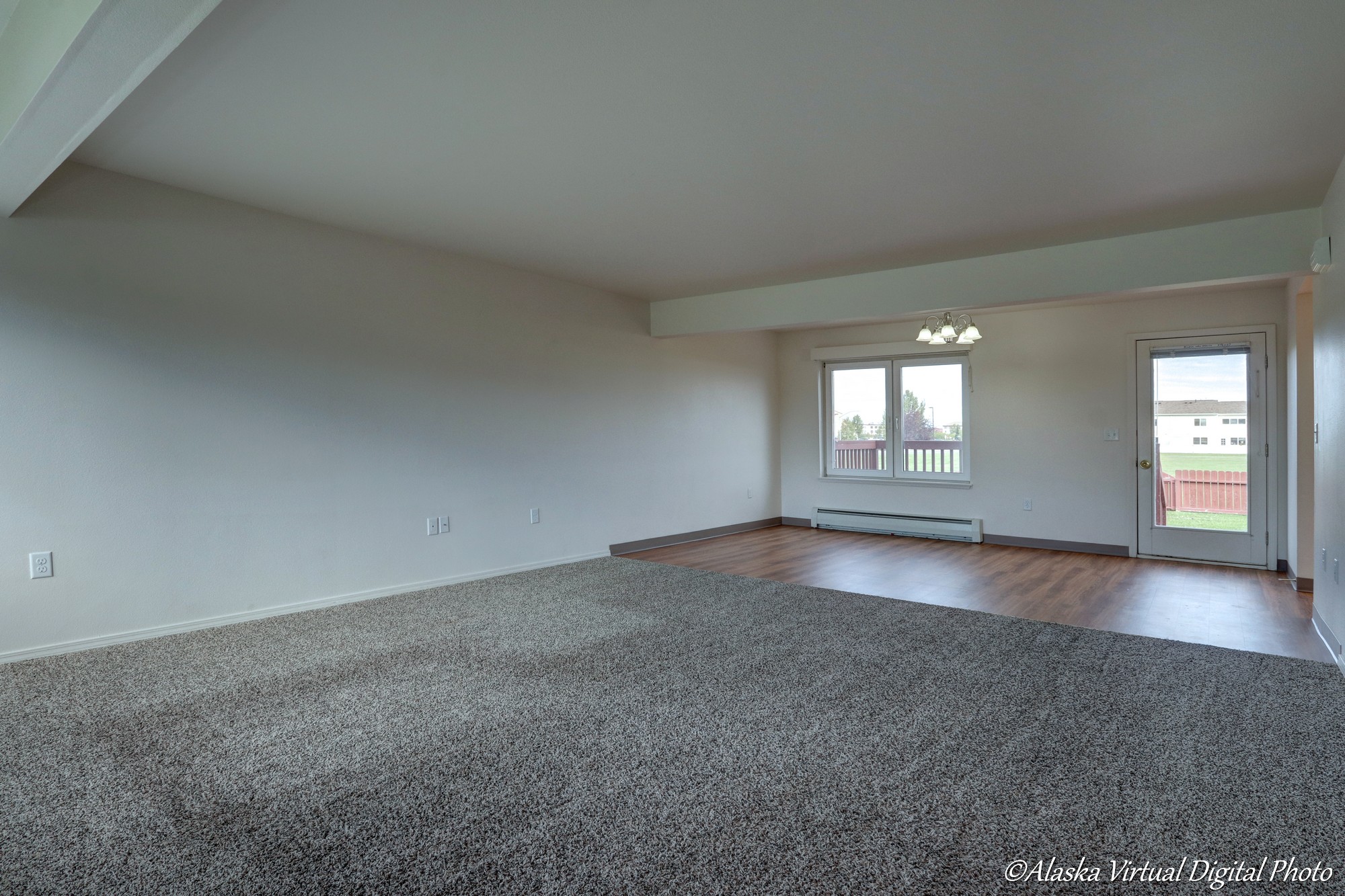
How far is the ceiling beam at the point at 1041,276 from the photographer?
4016 mm

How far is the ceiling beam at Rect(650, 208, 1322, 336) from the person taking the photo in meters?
4.02

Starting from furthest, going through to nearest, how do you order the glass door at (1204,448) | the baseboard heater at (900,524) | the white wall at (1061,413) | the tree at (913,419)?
the tree at (913,419)
the baseboard heater at (900,524)
the white wall at (1061,413)
the glass door at (1204,448)

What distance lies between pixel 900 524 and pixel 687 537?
7.35ft

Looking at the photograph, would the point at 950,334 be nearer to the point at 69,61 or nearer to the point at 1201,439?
the point at 1201,439

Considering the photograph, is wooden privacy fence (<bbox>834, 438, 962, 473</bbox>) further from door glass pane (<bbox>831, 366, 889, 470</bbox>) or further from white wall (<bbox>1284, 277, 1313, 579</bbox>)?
white wall (<bbox>1284, 277, 1313, 579</bbox>)

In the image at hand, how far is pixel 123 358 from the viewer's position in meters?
3.64

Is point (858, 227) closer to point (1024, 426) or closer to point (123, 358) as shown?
point (1024, 426)

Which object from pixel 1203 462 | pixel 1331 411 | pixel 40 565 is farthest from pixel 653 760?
pixel 1203 462

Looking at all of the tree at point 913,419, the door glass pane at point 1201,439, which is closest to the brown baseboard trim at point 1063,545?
the door glass pane at point 1201,439

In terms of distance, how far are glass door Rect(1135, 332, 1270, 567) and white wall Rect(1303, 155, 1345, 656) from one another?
1788mm

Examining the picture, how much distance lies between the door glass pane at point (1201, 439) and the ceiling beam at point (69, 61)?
6.71 metres

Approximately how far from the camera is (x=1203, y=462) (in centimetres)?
575

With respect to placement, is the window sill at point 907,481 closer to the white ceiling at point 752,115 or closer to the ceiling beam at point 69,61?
the white ceiling at point 752,115

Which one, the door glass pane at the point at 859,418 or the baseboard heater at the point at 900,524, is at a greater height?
the door glass pane at the point at 859,418
